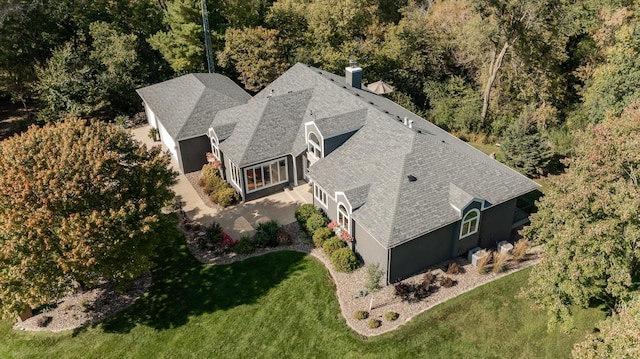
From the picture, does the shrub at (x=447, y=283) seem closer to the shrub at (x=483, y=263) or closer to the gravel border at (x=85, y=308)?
the shrub at (x=483, y=263)

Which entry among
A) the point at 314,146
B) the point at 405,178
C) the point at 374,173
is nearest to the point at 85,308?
the point at 314,146

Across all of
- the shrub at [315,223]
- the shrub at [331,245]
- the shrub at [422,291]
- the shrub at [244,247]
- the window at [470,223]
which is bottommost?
the shrub at [422,291]

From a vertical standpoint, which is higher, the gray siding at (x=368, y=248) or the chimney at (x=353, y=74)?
the chimney at (x=353, y=74)

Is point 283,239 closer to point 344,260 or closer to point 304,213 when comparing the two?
point 304,213

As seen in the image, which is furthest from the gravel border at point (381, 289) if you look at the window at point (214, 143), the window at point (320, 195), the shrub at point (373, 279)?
the window at point (214, 143)

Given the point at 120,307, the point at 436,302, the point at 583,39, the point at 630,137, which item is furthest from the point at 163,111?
the point at 583,39

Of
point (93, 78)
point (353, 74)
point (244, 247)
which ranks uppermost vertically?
point (353, 74)
